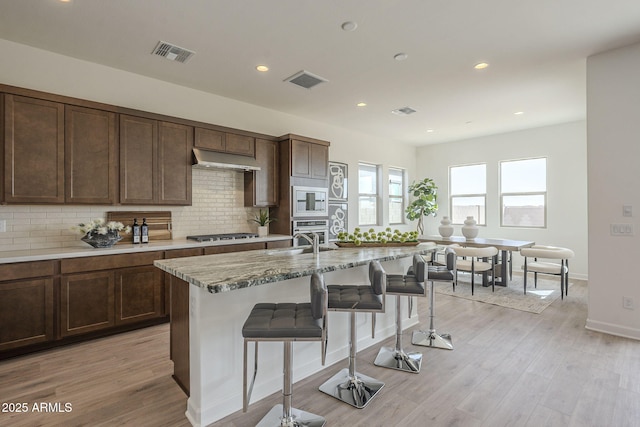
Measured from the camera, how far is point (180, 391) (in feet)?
7.64

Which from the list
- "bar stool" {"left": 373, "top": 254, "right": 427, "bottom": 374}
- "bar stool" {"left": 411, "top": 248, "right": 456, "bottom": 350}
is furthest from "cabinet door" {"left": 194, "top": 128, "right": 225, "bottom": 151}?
"bar stool" {"left": 411, "top": 248, "right": 456, "bottom": 350}

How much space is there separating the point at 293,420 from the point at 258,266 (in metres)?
0.94

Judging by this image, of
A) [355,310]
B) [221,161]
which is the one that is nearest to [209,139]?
[221,161]

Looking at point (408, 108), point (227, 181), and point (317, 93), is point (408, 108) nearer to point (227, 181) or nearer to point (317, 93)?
point (317, 93)

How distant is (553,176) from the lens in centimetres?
631

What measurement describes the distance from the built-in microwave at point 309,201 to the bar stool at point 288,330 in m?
3.07

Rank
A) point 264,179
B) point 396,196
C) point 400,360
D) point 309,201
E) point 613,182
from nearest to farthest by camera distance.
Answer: point 400,360
point 613,182
point 264,179
point 309,201
point 396,196

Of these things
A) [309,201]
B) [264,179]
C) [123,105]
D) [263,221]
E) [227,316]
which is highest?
[123,105]

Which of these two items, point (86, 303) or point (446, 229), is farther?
point (446, 229)

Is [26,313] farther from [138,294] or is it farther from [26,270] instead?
[138,294]

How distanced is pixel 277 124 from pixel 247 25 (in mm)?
2570

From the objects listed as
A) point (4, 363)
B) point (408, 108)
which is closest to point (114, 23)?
point (4, 363)

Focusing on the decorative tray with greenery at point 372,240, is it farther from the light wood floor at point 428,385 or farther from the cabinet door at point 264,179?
the cabinet door at point 264,179

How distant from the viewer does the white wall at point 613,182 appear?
10.5 ft
